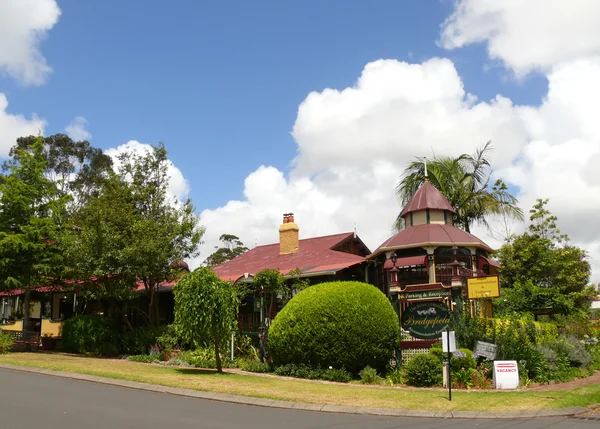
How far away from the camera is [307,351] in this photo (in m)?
16.6

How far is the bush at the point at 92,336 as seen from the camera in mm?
23594

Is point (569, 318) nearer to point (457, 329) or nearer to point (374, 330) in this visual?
point (457, 329)

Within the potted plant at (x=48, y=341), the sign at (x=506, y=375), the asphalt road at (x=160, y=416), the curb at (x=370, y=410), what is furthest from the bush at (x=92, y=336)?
the sign at (x=506, y=375)

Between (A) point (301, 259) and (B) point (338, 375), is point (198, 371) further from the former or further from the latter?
(A) point (301, 259)

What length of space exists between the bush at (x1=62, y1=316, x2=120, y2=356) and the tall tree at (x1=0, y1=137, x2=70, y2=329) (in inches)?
89.5

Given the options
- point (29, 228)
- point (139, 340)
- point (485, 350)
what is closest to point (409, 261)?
point (485, 350)

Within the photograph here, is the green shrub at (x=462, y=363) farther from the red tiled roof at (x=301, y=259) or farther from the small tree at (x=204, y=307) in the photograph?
the red tiled roof at (x=301, y=259)

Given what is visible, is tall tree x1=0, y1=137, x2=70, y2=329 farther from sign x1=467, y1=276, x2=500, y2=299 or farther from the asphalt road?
sign x1=467, y1=276, x2=500, y2=299

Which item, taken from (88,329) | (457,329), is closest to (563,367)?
(457,329)

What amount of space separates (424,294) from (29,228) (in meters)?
16.9

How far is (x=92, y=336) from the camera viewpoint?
23703 millimetres

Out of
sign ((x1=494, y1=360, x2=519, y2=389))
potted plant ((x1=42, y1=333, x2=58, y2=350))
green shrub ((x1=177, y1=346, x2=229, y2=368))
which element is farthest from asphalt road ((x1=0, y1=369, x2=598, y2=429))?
potted plant ((x1=42, y1=333, x2=58, y2=350))

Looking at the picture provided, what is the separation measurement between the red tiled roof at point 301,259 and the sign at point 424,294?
14.2 ft

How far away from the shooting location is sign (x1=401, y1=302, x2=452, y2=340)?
17.0m
